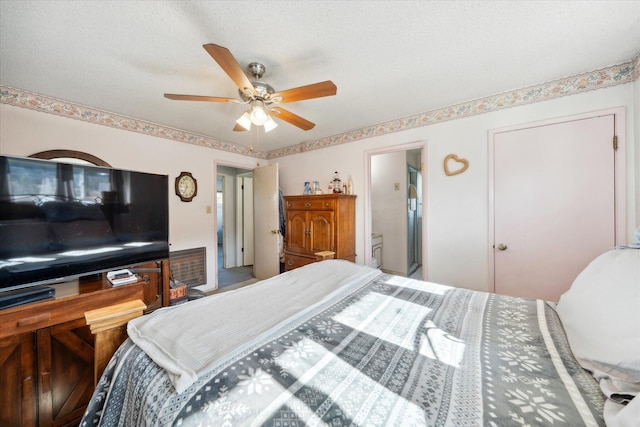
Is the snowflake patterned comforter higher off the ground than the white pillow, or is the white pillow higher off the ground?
the white pillow

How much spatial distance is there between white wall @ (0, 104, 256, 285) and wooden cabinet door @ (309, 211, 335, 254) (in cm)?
160

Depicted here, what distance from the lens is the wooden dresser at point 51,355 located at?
116cm

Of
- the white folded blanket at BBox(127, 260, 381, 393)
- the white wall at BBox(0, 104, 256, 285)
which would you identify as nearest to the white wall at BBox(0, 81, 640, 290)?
the white wall at BBox(0, 104, 256, 285)

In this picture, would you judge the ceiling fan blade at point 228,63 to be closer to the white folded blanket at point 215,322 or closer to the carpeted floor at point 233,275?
the white folded blanket at point 215,322

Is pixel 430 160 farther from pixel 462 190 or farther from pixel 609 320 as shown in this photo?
pixel 609 320

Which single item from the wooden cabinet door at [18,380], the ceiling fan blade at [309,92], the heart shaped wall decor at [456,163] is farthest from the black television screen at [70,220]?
the heart shaped wall decor at [456,163]

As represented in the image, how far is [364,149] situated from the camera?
312 cm

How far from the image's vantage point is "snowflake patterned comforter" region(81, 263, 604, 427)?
594 mm

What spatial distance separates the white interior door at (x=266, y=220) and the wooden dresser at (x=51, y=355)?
2244mm

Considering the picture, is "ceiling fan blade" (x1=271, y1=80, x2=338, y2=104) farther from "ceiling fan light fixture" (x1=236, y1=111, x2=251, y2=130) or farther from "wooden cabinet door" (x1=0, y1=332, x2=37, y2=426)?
"wooden cabinet door" (x1=0, y1=332, x2=37, y2=426)

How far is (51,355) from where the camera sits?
1.27m

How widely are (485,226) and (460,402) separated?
215 centimetres

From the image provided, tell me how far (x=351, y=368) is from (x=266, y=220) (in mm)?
3229

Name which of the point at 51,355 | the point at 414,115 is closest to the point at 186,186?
the point at 51,355
